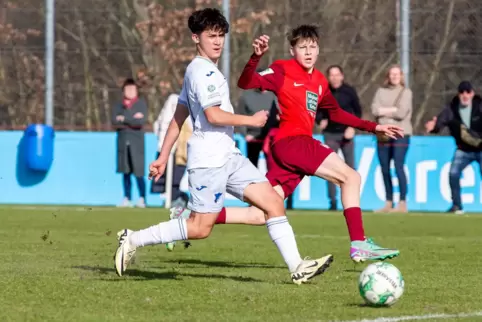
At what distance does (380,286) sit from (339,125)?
37.8ft

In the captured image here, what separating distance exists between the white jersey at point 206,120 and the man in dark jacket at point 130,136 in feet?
34.2

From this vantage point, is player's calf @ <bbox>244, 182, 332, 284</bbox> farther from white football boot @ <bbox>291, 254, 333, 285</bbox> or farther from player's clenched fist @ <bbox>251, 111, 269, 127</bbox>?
player's clenched fist @ <bbox>251, 111, 269, 127</bbox>

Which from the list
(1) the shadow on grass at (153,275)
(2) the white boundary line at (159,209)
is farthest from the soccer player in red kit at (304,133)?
(2) the white boundary line at (159,209)

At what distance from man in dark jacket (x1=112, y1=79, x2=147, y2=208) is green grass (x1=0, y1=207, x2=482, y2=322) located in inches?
148

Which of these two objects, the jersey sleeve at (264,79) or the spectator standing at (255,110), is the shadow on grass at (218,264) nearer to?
the jersey sleeve at (264,79)

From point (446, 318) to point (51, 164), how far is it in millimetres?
13177

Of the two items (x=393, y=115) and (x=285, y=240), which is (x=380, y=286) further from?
(x=393, y=115)

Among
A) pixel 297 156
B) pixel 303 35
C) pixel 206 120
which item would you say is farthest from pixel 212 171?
pixel 303 35

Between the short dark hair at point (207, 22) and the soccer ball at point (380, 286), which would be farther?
the short dark hair at point (207, 22)

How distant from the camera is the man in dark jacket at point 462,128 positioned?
59.1ft

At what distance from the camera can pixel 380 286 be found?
7.27 metres

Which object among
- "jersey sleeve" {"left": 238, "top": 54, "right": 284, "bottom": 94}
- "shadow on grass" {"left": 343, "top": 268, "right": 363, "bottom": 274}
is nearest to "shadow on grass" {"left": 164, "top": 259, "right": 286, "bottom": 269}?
"shadow on grass" {"left": 343, "top": 268, "right": 363, "bottom": 274}

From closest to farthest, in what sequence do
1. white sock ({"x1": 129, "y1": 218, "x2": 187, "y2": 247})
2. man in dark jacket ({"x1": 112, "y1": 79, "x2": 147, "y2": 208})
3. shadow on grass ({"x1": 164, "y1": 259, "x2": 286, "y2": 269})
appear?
white sock ({"x1": 129, "y1": 218, "x2": 187, "y2": 247}) → shadow on grass ({"x1": 164, "y1": 259, "x2": 286, "y2": 269}) → man in dark jacket ({"x1": 112, "y1": 79, "x2": 147, "y2": 208})

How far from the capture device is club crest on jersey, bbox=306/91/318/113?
31.8ft
